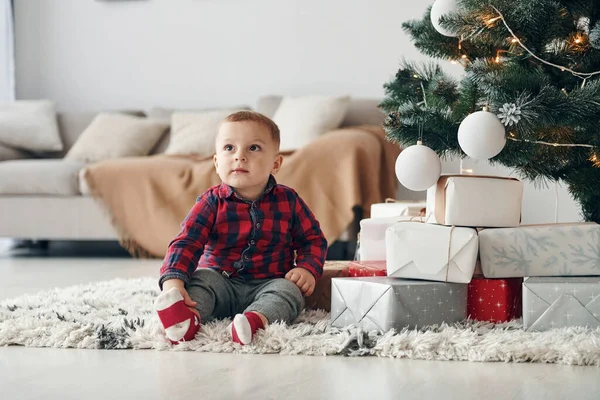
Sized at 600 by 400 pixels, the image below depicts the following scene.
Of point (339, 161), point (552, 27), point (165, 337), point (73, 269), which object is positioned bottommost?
point (73, 269)

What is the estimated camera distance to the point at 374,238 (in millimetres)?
1834

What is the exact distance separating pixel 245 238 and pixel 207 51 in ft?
9.36

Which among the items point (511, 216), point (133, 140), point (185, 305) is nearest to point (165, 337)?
point (185, 305)

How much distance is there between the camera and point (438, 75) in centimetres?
180

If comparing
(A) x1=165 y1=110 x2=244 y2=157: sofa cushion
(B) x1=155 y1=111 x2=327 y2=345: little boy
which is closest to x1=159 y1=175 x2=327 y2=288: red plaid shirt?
(B) x1=155 y1=111 x2=327 y2=345: little boy

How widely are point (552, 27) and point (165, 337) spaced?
1.00 meters

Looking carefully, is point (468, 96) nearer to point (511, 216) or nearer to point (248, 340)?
point (511, 216)

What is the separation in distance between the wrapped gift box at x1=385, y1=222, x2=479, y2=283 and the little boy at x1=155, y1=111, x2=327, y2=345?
0.22 m

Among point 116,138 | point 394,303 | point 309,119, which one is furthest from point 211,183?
point 394,303

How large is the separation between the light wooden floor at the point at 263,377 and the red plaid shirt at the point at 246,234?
328mm

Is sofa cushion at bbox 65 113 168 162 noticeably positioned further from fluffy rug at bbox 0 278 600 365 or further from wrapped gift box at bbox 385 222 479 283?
wrapped gift box at bbox 385 222 479 283

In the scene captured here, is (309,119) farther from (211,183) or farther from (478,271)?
(478,271)

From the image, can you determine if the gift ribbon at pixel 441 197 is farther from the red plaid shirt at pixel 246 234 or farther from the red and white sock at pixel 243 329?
the red and white sock at pixel 243 329

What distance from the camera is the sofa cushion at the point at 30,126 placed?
3.90m
